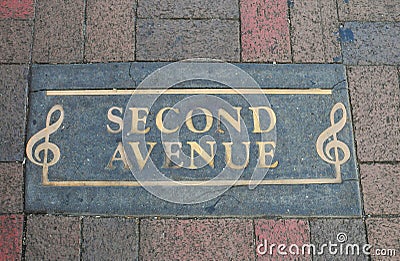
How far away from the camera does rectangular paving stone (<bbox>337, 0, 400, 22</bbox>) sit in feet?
9.97

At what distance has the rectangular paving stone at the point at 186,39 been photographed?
2.93m

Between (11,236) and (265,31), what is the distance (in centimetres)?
219

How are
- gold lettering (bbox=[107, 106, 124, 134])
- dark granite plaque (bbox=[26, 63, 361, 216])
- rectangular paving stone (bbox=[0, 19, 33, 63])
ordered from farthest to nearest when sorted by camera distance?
rectangular paving stone (bbox=[0, 19, 33, 63])
gold lettering (bbox=[107, 106, 124, 134])
dark granite plaque (bbox=[26, 63, 361, 216])

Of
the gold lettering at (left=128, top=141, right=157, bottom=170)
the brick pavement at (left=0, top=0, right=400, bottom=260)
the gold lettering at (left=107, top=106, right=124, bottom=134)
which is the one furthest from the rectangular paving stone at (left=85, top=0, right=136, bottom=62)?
the gold lettering at (left=128, top=141, right=157, bottom=170)

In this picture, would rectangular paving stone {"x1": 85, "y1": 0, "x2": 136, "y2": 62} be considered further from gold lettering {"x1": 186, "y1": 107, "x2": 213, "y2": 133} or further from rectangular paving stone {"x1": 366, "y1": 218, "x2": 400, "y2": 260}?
rectangular paving stone {"x1": 366, "y1": 218, "x2": 400, "y2": 260}

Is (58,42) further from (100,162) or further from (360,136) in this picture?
(360,136)

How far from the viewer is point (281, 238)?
103 inches

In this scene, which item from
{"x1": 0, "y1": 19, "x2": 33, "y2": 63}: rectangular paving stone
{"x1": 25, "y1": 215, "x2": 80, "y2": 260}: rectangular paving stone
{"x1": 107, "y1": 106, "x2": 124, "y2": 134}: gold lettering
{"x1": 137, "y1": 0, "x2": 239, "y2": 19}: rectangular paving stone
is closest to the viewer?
{"x1": 25, "y1": 215, "x2": 80, "y2": 260}: rectangular paving stone

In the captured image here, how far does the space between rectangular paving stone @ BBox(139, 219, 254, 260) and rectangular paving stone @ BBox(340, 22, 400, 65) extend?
1412 millimetres

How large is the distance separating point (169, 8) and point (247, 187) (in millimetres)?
1409

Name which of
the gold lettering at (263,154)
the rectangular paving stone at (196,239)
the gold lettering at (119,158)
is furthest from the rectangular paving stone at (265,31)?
the rectangular paving stone at (196,239)

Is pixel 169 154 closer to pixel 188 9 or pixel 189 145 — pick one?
pixel 189 145

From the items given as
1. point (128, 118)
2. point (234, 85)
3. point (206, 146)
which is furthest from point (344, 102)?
point (128, 118)

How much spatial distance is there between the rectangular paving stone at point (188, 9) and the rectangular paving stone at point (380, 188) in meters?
1.43
